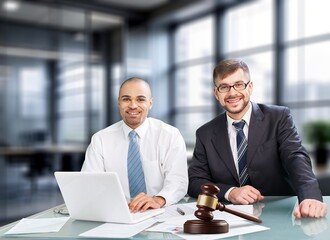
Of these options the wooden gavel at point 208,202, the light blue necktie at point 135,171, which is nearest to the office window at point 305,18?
the light blue necktie at point 135,171

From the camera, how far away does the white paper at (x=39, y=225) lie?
56.7 inches

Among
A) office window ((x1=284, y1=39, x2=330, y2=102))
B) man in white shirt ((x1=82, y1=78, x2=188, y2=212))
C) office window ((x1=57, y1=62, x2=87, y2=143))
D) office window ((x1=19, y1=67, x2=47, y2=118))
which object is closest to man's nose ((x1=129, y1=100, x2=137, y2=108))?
man in white shirt ((x1=82, y1=78, x2=188, y2=212))

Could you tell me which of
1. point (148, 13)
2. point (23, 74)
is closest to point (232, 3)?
point (148, 13)

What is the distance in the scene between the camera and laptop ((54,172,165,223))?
1424 mm

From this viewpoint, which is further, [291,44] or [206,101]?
[206,101]

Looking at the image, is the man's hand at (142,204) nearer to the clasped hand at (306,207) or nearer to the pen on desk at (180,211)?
the pen on desk at (180,211)

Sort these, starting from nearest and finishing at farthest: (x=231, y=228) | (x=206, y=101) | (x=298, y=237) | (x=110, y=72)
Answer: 1. (x=298, y=237)
2. (x=231, y=228)
3. (x=110, y=72)
4. (x=206, y=101)

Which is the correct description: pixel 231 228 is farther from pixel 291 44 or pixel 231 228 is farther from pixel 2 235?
pixel 291 44

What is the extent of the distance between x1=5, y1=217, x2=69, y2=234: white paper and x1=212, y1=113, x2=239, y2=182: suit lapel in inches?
36.7

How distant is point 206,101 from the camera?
26.0 feet

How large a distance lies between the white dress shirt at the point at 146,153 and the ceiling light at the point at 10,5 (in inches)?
166

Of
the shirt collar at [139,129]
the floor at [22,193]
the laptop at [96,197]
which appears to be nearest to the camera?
the laptop at [96,197]

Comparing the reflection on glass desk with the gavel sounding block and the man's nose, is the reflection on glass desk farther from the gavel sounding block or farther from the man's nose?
the man's nose

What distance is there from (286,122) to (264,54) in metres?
4.90
